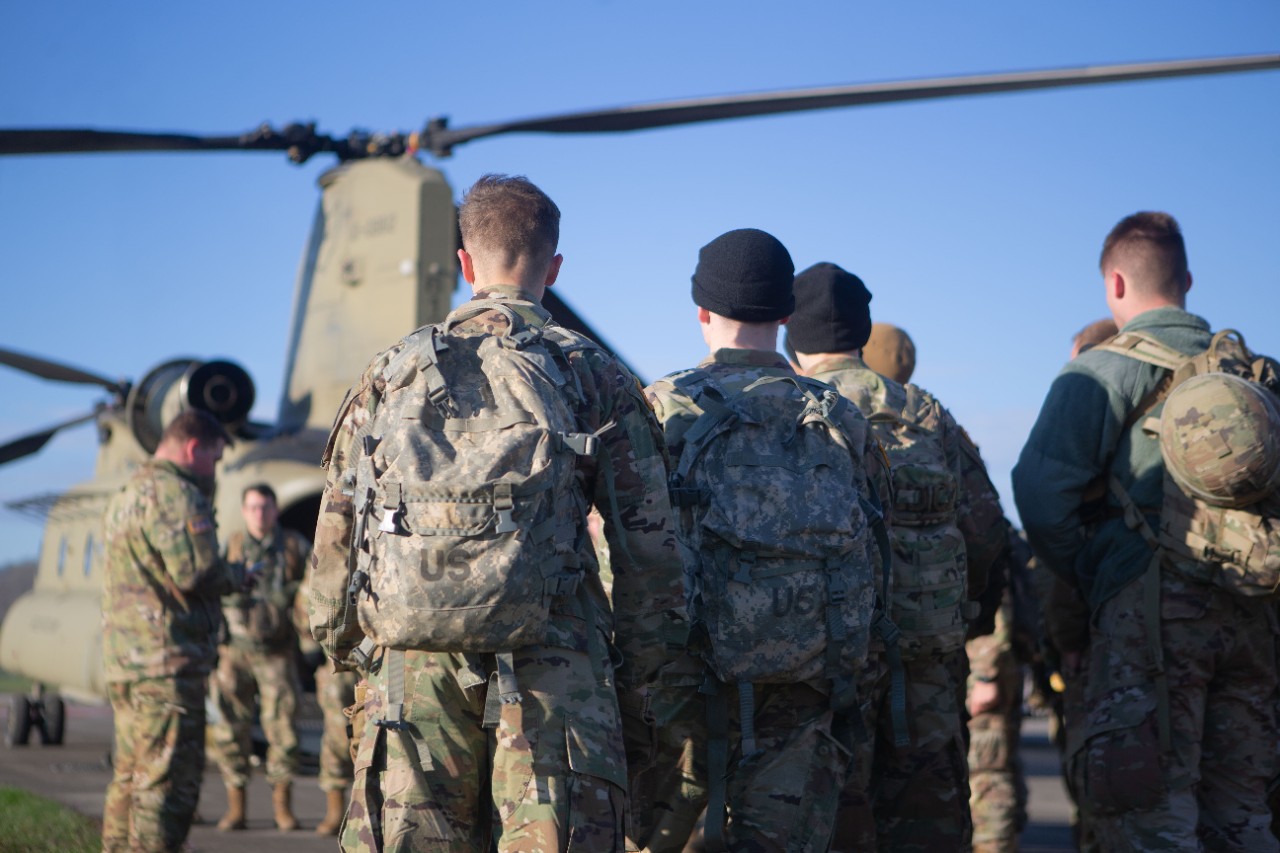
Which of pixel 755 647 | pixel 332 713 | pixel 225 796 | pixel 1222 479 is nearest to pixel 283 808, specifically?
pixel 332 713

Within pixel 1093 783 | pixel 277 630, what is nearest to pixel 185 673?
pixel 277 630

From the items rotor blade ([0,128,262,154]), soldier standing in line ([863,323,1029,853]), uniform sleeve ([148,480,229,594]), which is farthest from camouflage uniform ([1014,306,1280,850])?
rotor blade ([0,128,262,154])

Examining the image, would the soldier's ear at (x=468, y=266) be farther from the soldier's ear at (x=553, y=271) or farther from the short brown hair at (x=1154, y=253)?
the short brown hair at (x=1154, y=253)

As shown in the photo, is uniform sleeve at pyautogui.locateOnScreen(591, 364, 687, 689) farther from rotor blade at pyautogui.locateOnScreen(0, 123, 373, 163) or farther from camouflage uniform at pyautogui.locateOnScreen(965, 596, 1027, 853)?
rotor blade at pyautogui.locateOnScreen(0, 123, 373, 163)

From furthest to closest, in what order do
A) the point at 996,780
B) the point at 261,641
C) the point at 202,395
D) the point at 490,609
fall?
the point at 202,395
the point at 261,641
the point at 996,780
the point at 490,609

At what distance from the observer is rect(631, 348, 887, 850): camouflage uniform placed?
3.33 metres

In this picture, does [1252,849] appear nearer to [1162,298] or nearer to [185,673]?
[1162,298]

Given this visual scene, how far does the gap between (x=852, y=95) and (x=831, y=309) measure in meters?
3.68

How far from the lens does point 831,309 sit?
4.29 metres

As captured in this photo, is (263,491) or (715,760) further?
(263,491)

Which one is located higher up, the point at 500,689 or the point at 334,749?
the point at 500,689

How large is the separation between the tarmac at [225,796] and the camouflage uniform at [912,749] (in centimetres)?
323

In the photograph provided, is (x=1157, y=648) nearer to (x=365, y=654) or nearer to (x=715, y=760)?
(x=715, y=760)

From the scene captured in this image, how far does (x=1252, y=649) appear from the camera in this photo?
13.1ft
